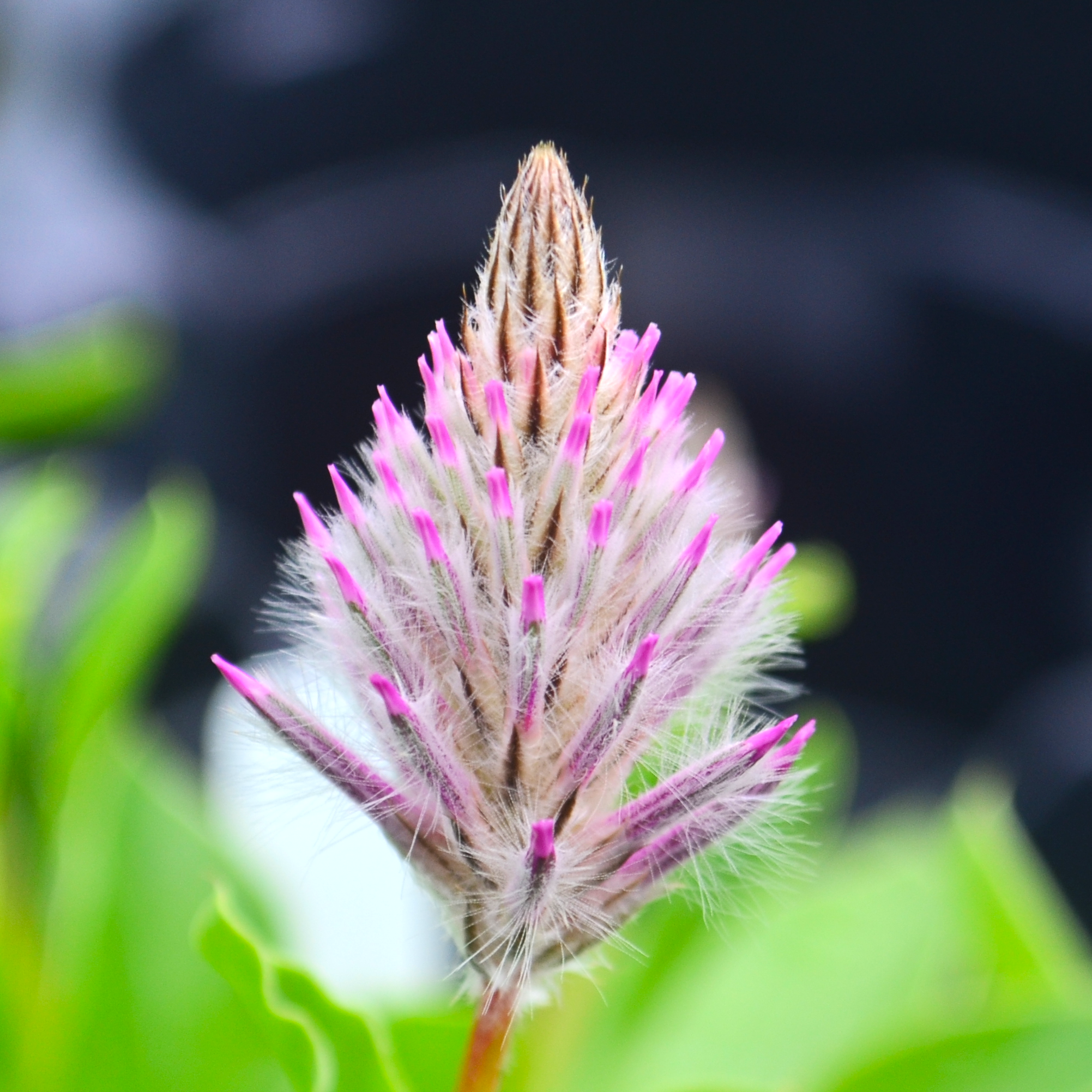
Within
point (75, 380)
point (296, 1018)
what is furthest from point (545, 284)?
point (75, 380)

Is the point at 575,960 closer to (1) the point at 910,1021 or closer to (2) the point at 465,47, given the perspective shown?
(1) the point at 910,1021

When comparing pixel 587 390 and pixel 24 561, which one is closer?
pixel 587 390

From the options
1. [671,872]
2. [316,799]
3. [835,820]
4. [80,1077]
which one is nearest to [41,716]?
[80,1077]

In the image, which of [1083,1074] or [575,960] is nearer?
[575,960]

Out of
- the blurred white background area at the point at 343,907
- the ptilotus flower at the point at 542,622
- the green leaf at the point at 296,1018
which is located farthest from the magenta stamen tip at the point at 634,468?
the blurred white background area at the point at 343,907

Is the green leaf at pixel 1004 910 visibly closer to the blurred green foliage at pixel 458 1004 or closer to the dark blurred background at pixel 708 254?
the blurred green foliage at pixel 458 1004

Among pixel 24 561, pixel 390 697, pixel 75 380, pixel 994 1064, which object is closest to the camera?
pixel 390 697

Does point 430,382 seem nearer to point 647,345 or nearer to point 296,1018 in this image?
point 647,345
